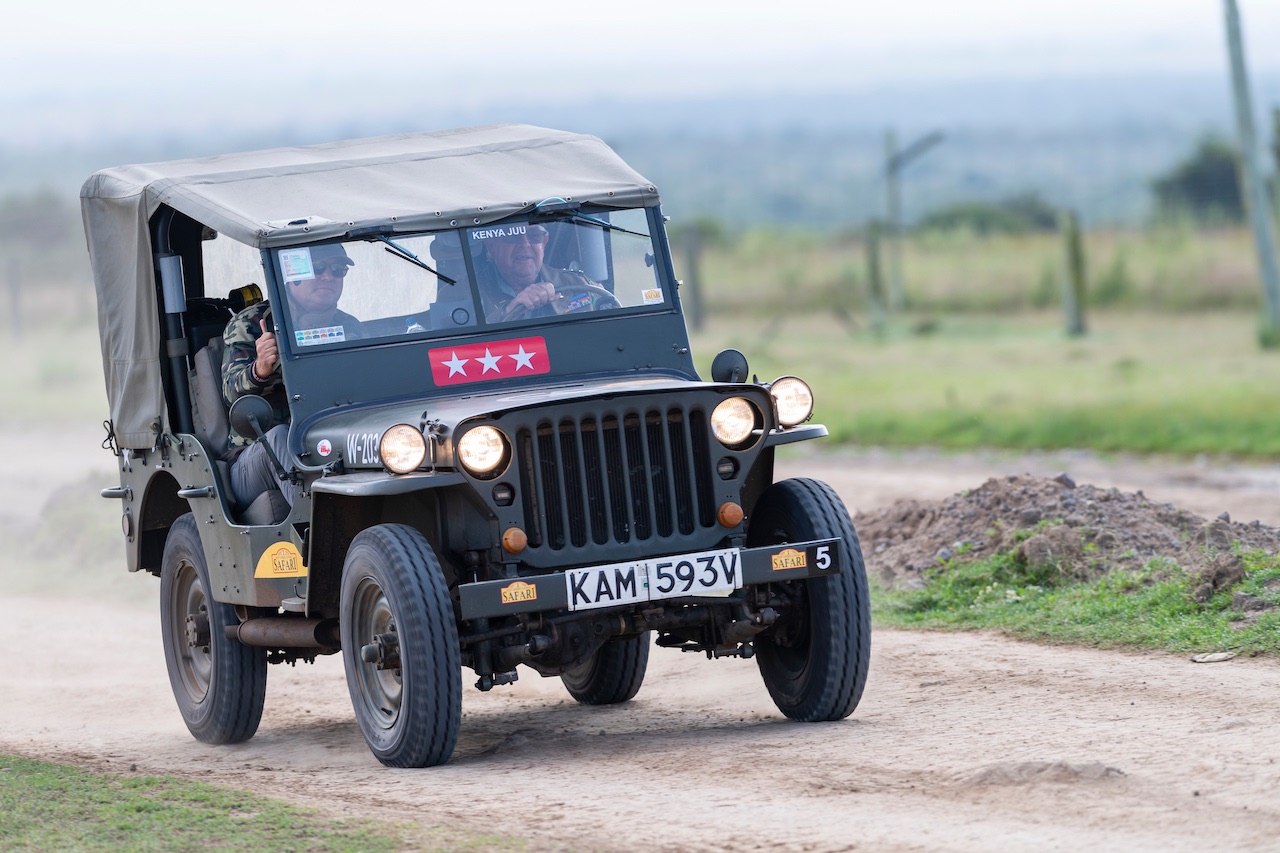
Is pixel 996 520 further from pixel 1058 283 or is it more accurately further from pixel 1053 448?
pixel 1058 283

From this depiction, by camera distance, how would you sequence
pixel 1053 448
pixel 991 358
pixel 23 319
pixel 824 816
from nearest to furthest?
pixel 824 816, pixel 1053 448, pixel 991 358, pixel 23 319

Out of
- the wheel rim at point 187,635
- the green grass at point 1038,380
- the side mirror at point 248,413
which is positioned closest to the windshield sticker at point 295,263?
the side mirror at point 248,413

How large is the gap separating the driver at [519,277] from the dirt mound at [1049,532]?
3809 millimetres

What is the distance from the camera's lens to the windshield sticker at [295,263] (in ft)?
27.3

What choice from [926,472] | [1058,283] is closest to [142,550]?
[926,472]

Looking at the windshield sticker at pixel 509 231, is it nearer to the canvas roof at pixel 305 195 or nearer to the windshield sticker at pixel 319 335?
the canvas roof at pixel 305 195

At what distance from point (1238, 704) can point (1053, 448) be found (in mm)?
11685

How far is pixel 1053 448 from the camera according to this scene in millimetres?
19297

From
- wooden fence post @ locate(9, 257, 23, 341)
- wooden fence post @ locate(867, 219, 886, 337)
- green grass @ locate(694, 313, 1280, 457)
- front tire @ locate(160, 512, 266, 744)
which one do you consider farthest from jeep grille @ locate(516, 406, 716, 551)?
wooden fence post @ locate(9, 257, 23, 341)

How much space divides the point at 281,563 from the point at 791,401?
2.30 metres

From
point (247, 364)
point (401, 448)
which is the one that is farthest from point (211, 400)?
point (401, 448)

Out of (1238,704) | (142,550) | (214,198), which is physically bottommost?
(1238,704)

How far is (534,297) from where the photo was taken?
8.60 meters

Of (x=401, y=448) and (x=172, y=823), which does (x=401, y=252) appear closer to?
(x=401, y=448)
